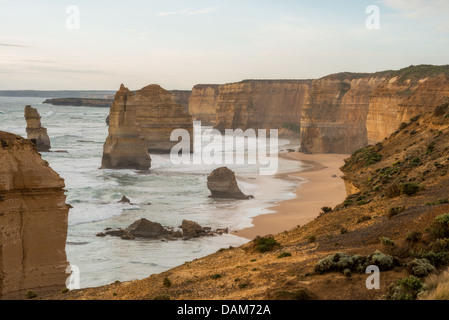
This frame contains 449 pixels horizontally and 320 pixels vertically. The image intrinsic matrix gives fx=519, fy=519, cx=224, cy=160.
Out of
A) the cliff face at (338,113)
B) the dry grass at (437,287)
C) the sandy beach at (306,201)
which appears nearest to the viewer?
the dry grass at (437,287)

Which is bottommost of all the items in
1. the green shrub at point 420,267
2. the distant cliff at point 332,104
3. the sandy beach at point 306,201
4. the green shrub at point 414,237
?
the sandy beach at point 306,201

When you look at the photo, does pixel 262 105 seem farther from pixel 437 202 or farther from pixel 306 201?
pixel 437 202

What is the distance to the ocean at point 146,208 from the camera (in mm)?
24578

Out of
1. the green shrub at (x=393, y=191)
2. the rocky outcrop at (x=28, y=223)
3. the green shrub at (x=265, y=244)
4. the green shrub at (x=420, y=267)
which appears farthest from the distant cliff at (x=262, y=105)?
the green shrub at (x=420, y=267)

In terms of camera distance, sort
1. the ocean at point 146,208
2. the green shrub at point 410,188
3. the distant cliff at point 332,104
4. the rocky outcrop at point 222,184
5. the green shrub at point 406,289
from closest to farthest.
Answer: the green shrub at point 406,289 < the green shrub at point 410,188 < the ocean at point 146,208 < the rocky outcrop at point 222,184 < the distant cliff at point 332,104

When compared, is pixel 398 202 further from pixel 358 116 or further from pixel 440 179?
pixel 358 116

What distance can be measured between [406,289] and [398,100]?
46.4 meters

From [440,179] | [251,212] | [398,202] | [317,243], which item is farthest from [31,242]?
[251,212]

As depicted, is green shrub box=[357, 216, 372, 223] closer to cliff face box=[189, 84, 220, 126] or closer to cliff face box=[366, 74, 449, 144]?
cliff face box=[366, 74, 449, 144]

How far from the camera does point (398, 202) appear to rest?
19.1 m

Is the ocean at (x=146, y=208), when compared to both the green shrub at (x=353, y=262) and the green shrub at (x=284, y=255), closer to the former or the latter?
the green shrub at (x=284, y=255)

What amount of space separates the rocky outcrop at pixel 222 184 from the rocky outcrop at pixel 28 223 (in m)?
23.4

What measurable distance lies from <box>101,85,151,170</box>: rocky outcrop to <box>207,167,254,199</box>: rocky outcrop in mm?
17666
